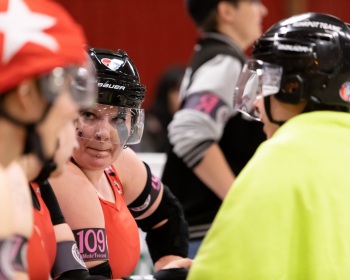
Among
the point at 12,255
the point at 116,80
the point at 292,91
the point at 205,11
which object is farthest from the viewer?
the point at 205,11

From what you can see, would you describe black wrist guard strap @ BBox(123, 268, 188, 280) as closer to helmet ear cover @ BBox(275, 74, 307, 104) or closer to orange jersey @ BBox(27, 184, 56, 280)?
orange jersey @ BBox(27, 184, 56, 280)

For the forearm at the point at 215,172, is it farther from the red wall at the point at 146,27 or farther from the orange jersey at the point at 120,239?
the red wall at the point at 146,27

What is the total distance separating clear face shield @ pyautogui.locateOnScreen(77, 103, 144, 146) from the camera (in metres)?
2.85

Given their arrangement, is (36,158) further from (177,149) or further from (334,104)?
(177,149)

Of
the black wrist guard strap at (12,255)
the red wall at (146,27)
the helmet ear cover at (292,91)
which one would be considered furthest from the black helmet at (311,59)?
the red wall at (146,27)

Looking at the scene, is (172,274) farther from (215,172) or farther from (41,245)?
(215,172)

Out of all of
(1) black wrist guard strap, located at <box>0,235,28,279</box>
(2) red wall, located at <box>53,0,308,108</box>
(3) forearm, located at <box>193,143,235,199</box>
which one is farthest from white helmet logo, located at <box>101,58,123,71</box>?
(2) red wall, located at <box>53,0,308,108</box>

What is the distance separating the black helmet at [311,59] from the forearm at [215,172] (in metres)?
1.56

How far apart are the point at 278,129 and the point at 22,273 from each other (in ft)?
2.65

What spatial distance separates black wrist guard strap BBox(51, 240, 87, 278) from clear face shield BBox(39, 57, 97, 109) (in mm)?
636

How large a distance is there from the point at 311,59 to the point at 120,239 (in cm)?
79

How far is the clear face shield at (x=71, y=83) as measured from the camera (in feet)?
6.04

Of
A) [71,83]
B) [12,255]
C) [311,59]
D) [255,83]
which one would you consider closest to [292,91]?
[311,59]

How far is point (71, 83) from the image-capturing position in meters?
1.91
